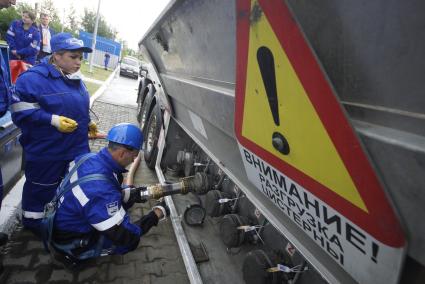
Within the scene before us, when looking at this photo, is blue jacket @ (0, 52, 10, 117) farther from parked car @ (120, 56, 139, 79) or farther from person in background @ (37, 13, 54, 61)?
parked car @ (120, 56, 139, 79)

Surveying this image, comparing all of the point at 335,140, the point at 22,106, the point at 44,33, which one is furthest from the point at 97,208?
the point at 44,33

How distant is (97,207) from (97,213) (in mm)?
38

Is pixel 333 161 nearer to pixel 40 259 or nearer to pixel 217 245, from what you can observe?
pixel 217 245

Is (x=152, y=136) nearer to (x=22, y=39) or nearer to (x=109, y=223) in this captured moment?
(x=109, y=223)

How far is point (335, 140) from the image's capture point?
837mm

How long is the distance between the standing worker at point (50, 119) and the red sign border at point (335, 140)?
209 cm

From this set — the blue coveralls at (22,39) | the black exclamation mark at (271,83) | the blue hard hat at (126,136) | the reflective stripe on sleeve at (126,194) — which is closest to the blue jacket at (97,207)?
the blue hard hat at (126,136)

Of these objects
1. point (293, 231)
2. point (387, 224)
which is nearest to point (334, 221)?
point (387, 224)

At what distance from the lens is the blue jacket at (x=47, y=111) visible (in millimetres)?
2396

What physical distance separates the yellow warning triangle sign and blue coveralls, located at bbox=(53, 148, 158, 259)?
3.98 ft

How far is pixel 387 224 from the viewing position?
0.78m

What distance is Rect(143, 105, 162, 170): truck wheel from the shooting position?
13.4ft

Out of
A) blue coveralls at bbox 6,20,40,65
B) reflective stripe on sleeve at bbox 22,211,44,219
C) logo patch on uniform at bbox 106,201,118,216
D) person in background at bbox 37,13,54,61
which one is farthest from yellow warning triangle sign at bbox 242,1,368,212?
person in background at bbox 37,13,54,61

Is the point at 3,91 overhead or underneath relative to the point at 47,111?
overhead
